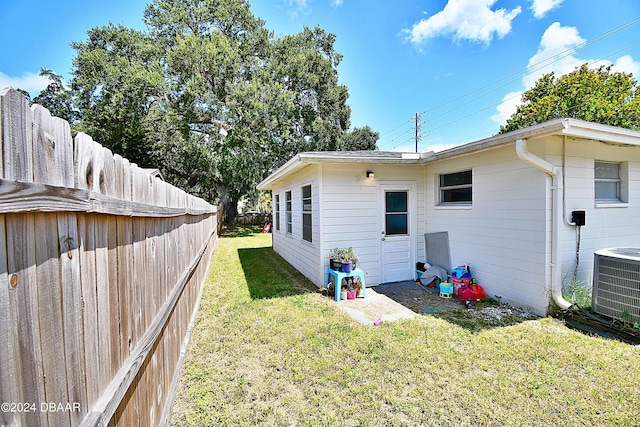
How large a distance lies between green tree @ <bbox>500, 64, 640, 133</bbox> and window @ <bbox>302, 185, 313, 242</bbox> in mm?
17854

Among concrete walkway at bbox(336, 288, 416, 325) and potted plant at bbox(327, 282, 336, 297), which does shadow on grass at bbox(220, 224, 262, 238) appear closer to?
potted plant at bbox(327, 282, 336, 297)

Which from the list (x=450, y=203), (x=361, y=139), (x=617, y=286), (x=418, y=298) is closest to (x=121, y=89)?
(x=361, y=139)

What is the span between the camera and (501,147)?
4812 mm

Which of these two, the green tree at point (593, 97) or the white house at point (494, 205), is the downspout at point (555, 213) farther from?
the green tree at point (593, 97)

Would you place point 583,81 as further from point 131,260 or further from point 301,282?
point 131,260

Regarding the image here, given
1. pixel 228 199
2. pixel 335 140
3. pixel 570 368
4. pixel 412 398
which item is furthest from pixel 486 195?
pixel 228 199

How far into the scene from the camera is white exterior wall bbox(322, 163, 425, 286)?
5898 mm

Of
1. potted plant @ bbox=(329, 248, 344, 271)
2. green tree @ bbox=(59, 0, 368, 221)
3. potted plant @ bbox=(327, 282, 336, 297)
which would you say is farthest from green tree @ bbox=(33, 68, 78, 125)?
potted plant @ bbox=(327, 282, 336, 297)

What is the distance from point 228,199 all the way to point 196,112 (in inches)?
251

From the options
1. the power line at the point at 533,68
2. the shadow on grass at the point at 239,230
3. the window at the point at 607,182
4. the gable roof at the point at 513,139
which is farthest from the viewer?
the shadow on grass at the point at 239,230

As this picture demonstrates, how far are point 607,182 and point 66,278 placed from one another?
7.42 meters

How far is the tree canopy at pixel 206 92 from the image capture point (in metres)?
15.4

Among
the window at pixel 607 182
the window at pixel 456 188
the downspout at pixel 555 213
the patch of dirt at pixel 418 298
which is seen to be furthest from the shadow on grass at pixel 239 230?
the window at pixel 607 182

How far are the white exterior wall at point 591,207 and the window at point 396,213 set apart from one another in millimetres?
2771
